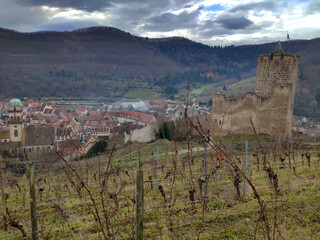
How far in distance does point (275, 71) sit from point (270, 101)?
186cm

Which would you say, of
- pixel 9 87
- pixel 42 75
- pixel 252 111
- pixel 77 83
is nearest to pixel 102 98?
pixel 77 83

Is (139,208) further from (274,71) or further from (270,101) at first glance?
(274,71)

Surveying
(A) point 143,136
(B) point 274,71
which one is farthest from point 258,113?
(A) point 143,136

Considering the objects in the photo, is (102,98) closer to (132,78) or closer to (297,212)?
(132,78)

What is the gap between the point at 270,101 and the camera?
576 inches

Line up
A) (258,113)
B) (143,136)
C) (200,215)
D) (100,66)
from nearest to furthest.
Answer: (200,215)
(258,113)
(143,136)
(100,66)

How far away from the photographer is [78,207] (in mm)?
5961

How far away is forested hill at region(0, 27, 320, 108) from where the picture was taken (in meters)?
107

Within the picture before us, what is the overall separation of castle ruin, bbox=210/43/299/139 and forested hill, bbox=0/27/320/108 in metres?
66.2

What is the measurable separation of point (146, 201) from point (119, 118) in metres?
52.6

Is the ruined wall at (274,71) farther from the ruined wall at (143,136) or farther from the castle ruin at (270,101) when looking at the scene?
the ruined wall at (143,136)

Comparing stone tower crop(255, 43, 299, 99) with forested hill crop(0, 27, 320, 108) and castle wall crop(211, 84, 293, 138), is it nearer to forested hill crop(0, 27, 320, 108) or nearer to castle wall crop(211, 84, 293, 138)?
castle wall crop(211, 84, 293, 138)

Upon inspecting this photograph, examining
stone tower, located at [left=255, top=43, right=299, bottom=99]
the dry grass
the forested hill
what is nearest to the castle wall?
stone tower, located at [left=255, top=43, right=299, bottom=99]

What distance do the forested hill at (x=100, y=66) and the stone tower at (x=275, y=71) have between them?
66104 millimetres
